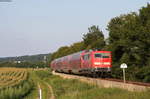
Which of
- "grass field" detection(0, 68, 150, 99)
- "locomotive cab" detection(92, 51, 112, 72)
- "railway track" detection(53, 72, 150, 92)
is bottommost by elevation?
"grass field" detection(0, 68, 150, 99)

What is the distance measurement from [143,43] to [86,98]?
51.7 ft

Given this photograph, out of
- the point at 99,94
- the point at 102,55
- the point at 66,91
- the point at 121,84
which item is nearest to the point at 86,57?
the point at 102,55

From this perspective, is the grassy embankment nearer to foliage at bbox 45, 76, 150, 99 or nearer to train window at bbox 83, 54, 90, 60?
foliage at bbox 45, 76, 150, 99

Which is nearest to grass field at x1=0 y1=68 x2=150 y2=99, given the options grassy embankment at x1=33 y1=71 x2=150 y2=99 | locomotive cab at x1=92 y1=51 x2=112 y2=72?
grassy embankment at x1=33 y1=71 x2=150 y2=99

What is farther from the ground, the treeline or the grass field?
the treeline

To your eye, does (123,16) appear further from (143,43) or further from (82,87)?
(82,87)

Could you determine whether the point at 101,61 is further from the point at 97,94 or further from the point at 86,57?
the point at 97,94

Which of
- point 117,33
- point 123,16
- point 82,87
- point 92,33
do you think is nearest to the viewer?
point 82,87

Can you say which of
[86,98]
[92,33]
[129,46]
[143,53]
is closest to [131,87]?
[86,98]

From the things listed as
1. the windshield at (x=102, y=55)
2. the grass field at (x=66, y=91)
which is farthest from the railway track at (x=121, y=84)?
the windshield at (x=102, y=55)

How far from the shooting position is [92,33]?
8512 cm

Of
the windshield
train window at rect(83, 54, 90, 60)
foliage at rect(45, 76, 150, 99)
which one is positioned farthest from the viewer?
train window at rect(83, 54, 90, 60)

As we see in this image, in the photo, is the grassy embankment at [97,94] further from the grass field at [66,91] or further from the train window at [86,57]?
the train window at [86,57]

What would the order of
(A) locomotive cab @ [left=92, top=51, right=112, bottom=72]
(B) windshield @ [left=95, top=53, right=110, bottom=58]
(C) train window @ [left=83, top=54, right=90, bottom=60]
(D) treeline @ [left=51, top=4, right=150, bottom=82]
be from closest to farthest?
1. (D) treeline @ [left=51, top=4, right=150, bottom=82]
2. (A) locomotive cab @ [left=92, top=51, right=112, bottom=72]
3. (B) windshield @ [left=95, top=53, right=110, bottom=58]
4. (C) train window @ [left=83, top=54, right=90, bottom=60]
